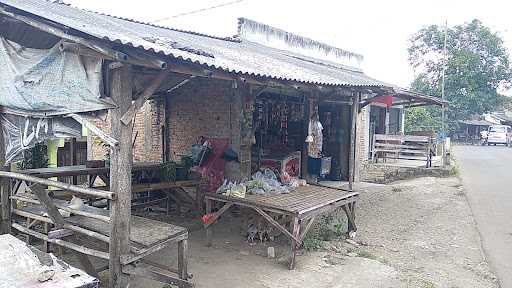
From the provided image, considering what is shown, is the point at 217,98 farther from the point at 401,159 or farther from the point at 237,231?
the point at 401,159

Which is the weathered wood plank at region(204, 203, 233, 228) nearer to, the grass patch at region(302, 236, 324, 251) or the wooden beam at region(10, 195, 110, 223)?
the grass patch at region(302, 236, 324, 251)

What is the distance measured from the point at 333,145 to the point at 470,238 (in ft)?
18.5

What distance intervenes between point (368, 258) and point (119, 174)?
13.3ft

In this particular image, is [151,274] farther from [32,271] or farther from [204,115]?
[204,115]

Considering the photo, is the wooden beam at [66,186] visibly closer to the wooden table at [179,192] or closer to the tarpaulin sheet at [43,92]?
the tarpaulin sheet at [43,92]

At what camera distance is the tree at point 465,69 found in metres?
28.8

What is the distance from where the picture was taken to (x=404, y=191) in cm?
1134

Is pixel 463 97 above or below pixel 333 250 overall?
above

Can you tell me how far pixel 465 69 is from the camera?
2858cm

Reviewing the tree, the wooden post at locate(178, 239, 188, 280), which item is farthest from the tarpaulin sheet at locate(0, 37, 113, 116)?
the tree

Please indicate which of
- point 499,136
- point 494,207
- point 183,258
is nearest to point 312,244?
point 183,258

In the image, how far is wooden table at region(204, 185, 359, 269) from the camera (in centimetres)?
559

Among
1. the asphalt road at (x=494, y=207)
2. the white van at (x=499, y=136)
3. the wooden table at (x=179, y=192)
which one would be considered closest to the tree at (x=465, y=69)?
the white van at (x=499, y=136)

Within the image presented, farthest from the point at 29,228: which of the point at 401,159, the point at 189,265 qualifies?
the point at 401,159
